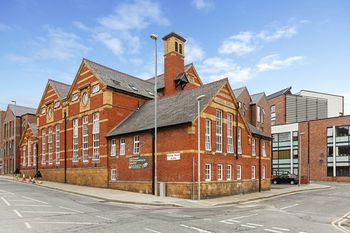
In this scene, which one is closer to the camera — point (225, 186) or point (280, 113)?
point (225, 186)

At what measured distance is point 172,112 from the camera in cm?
2886

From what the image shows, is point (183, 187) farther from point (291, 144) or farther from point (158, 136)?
point (291, 144)

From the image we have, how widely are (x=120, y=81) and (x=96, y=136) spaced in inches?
266

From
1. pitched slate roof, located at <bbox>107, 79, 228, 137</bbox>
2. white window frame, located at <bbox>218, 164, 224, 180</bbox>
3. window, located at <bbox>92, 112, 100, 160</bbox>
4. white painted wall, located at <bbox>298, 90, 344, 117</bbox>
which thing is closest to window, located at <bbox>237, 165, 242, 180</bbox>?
white window frame, located at <bbox>218, 164, 224, 180</bbox>

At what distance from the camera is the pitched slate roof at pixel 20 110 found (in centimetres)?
6538

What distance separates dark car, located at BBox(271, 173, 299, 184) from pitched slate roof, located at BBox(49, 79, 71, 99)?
32710 millimetres

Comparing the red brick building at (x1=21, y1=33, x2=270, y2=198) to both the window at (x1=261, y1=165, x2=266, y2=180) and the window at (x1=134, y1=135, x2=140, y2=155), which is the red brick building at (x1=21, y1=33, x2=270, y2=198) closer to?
the window at (x1=134, y1=135, x2=140, y2=155)

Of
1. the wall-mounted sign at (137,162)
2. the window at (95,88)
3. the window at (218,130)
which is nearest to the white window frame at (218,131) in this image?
the window at (218,130)

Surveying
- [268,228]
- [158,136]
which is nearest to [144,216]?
[268,228]

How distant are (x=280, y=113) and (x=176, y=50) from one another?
38.3 m

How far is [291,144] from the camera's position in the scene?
6162 cm

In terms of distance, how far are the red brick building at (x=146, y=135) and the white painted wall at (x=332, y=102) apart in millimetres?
40450

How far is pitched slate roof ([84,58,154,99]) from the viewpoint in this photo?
Result: 35531 mm

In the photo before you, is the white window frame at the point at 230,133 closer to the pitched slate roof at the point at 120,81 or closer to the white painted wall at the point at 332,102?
the pitched slate roof at the point at 120,81
